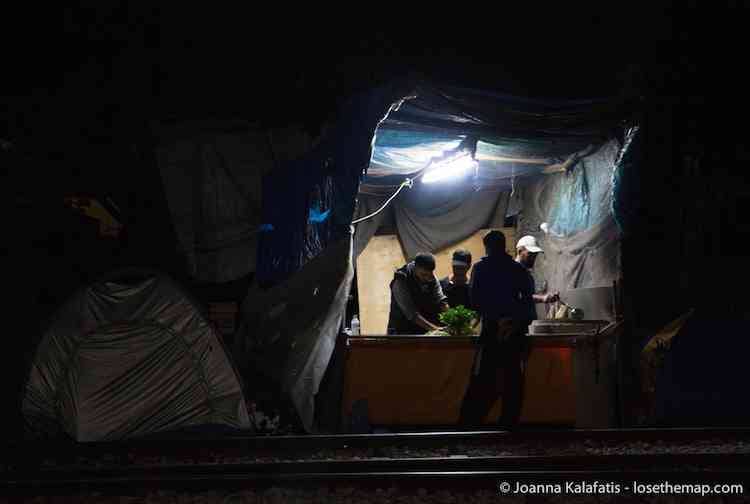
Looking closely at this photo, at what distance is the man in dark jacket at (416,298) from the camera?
9.53m

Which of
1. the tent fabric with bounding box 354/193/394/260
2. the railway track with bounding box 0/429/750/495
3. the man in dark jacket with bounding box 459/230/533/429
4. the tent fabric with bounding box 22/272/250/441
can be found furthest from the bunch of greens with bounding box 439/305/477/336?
the tent fabric with bounding box 354/193/394/260

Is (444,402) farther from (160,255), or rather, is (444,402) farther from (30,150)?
(30,150)

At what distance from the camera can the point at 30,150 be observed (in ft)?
29.3

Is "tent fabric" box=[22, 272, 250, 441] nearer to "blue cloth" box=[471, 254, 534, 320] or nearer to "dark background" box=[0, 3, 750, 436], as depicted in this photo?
"dark background" box=[0, 3, 750, 436]

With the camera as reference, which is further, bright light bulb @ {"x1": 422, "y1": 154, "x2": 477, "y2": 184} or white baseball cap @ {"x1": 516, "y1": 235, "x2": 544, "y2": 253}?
white baseball cap @ {"x1": 516, "y1": 235, "x2": 544, "y2": 253}

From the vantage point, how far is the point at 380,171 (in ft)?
34.4

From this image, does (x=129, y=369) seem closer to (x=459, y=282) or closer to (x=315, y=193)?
(x=315, y=193)

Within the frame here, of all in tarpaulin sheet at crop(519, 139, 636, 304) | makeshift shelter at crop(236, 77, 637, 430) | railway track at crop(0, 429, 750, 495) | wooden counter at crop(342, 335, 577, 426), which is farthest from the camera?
tarpaulin sheet at crop(519, 139, 636, 304)

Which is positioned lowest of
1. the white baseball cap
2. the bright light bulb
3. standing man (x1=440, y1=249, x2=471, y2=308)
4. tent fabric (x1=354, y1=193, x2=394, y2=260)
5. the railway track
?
the railway track

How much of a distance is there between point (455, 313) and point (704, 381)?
290 cm

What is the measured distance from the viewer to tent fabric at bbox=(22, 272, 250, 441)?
7164mm

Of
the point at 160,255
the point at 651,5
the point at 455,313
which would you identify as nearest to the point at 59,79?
the point at 160,255

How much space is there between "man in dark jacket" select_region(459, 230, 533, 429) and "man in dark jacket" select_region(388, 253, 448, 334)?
1946 millimetres

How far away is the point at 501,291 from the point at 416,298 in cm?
249
